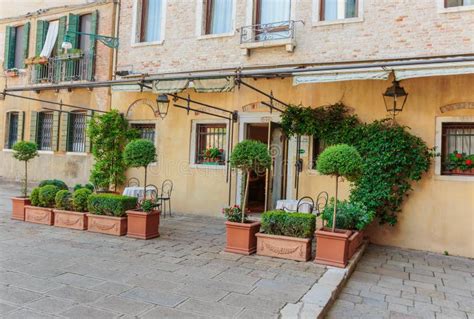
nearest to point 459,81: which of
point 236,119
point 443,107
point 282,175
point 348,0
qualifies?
point 443,107

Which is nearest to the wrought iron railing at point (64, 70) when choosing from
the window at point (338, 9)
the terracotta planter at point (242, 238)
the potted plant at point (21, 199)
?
the potted plant at point (21, 199)

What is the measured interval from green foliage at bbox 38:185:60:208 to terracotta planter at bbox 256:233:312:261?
5.03 m

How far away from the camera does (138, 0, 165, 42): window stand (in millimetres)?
11133

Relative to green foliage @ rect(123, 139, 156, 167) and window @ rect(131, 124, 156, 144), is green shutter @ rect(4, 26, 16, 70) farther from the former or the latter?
green foliage @ rect(123, 139, 156, 167)

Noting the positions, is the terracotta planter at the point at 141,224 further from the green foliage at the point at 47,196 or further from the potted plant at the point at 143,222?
the green foliage at the point at 47,196

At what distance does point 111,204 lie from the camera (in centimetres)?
763

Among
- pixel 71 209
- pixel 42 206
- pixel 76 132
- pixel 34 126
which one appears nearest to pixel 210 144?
pixel 71 209

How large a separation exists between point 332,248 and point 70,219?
556 cm

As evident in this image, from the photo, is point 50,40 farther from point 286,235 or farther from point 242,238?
point 286,235

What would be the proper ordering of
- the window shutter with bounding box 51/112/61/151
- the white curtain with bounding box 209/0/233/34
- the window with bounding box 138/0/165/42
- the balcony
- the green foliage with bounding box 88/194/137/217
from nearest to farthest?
the green foliage with bounding box 88/194/137/217 → the balcony → the white curtain with bounding box 209/0/233/34 → the window with bounding box 138/0/165/42 → the window shutter with bounding box 51/112/61/151

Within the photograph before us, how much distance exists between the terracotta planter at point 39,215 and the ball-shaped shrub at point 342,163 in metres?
6.12

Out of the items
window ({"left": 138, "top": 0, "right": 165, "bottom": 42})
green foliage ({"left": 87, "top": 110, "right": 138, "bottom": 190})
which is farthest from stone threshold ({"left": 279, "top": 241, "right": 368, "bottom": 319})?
window ({"left": 138, "top": 0, "right": 165, "bottom": 42})

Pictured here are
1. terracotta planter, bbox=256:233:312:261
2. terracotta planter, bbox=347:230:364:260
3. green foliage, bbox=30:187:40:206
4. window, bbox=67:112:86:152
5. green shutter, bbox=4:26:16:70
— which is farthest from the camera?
green shutter, bbox=4:26:16:70

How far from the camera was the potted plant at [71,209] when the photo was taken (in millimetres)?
7961
